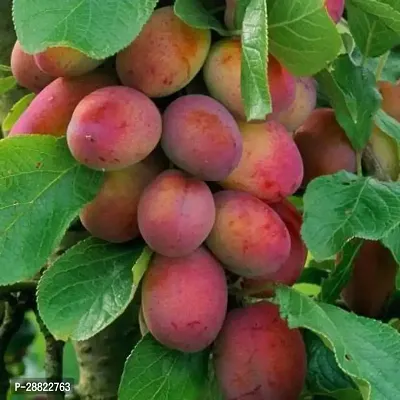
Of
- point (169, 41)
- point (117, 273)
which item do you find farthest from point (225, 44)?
point (117, 273)

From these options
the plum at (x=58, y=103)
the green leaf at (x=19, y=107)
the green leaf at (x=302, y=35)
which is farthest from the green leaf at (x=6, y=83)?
the green leaf at (x=302, y=35)

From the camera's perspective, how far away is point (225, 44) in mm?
516

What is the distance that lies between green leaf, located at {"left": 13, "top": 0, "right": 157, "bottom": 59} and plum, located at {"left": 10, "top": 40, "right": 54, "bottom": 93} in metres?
0.09

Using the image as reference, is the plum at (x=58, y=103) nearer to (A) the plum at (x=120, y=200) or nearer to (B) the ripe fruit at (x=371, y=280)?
(A) the plum at (x=120, y=200)

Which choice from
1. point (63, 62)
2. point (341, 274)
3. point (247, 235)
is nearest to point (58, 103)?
point (63, 62)

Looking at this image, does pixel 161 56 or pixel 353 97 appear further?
pixel 353 97

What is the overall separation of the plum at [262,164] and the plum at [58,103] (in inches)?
3.6

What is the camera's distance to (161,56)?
19.4 inches

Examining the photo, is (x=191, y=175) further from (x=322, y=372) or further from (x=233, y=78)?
(x=322, y=372)

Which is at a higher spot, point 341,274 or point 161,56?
point 161,56

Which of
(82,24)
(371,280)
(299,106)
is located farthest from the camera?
(371,280)

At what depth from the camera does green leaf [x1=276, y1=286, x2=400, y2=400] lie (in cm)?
49

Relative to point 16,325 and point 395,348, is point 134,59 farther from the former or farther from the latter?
point 16,325

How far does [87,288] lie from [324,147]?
208mm
